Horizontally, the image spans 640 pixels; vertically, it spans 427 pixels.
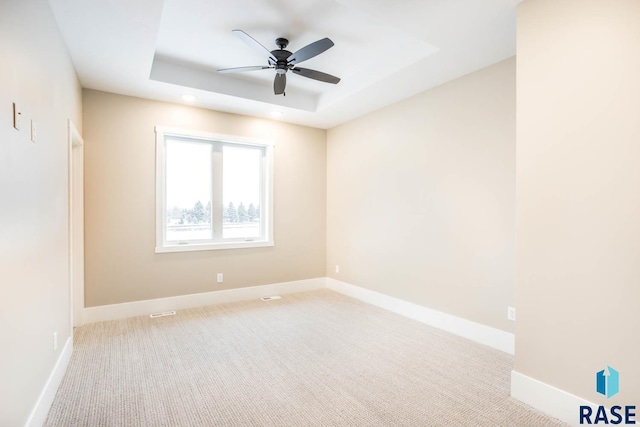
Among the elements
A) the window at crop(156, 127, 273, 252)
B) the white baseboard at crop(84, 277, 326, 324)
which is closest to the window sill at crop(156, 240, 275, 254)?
the window at crop(156, 127, 273, 252)

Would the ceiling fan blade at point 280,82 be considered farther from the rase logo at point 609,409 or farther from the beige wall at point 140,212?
the rase logo at point 609,409

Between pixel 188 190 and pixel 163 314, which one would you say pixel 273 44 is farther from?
pixel 163 314

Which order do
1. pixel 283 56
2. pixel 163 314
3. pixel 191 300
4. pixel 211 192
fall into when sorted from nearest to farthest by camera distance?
pixel 283 56 < pixel 163 314 < pixel 191 300 < pixel 211 192

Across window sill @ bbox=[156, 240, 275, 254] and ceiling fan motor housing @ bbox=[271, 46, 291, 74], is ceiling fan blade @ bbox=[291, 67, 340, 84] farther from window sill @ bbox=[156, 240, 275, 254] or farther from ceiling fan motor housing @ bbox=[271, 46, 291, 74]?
window sill @ bbox=[156, 240, 275, 254]

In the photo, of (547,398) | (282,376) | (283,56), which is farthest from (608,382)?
(283,56)

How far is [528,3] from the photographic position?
7.06ft

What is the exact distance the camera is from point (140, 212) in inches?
159

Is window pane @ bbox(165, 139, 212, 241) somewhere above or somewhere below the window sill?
above

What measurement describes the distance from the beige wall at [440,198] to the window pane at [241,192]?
1.37 meters

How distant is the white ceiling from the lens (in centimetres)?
233

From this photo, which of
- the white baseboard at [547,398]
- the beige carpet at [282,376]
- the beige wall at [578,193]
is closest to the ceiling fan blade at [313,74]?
the beige wall at [578,193]

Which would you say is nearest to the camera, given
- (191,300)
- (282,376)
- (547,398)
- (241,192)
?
(547,398)

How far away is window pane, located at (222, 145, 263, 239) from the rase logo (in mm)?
4087

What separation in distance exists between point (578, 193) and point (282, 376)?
7.78 feet
